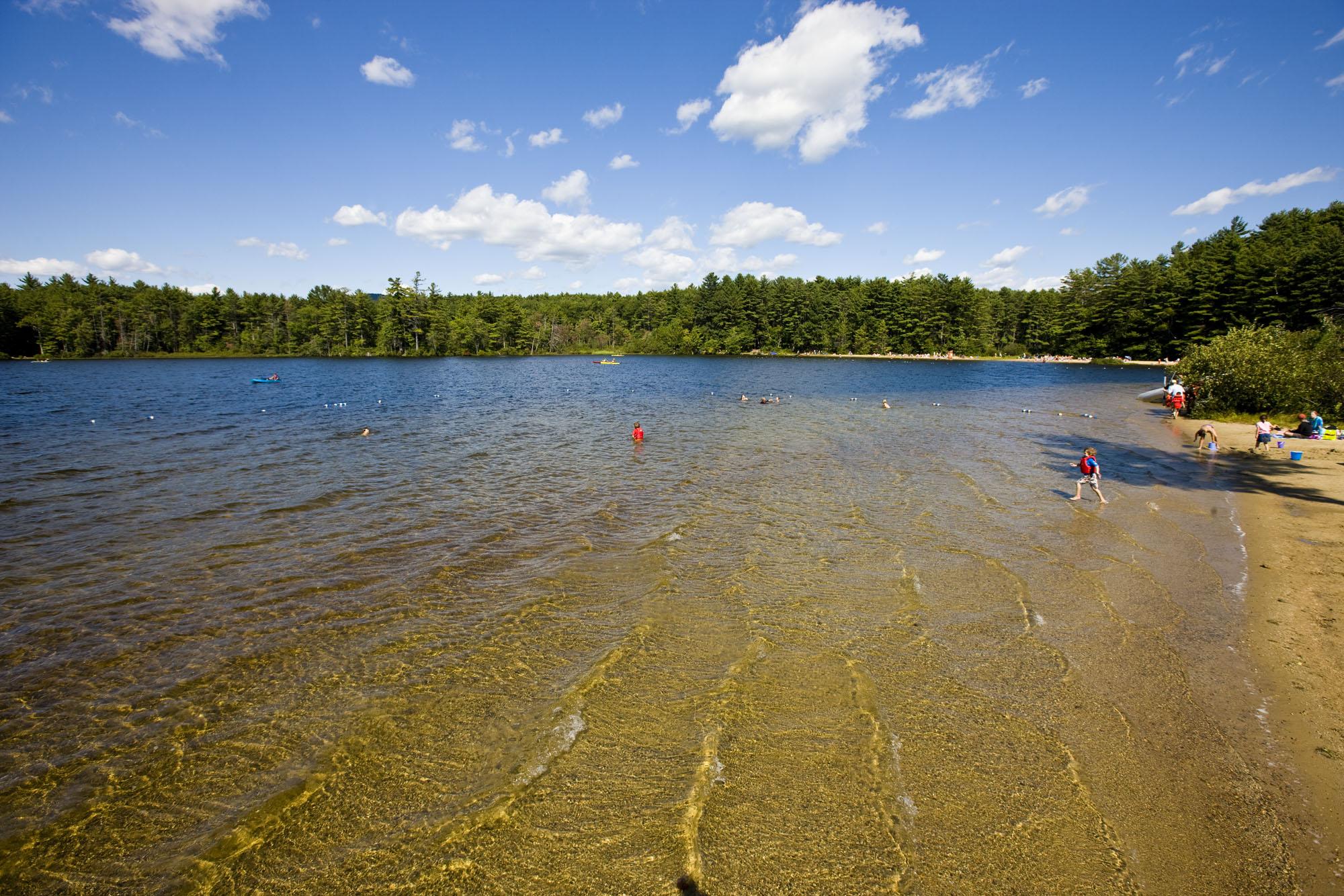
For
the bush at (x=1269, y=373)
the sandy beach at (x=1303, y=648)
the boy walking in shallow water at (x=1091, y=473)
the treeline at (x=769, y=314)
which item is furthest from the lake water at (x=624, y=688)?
the treeline at (x=769, y=314)

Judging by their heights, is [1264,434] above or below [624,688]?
above

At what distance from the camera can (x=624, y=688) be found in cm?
855

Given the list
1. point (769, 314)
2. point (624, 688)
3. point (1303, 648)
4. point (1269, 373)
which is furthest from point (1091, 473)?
point (769, 314)

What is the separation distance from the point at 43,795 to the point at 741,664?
8.57 metres

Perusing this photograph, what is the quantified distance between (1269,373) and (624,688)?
43.4m

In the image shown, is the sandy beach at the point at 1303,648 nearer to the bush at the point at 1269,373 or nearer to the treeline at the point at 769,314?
the bush at the point at 1269,373

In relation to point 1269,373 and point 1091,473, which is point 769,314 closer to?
point 1269,373

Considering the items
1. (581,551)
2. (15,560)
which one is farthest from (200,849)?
(15,560)

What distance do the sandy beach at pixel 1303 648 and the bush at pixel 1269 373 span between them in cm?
1658

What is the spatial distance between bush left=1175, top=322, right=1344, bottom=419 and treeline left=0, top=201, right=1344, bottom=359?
65.2 m

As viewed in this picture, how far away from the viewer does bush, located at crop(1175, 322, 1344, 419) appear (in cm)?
3209

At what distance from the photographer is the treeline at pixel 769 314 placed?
298 ft

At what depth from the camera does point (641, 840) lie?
585 cm

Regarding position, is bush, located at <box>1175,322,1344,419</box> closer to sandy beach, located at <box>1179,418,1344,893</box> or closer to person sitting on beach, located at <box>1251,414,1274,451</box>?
person sitting on beach, located at <box>1251,414,1274,451</box>
